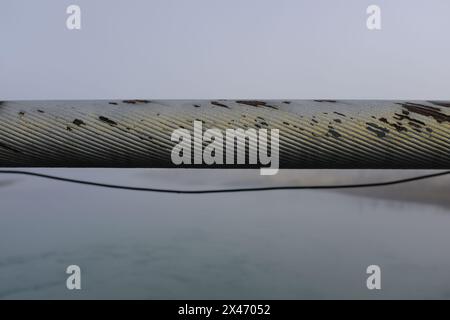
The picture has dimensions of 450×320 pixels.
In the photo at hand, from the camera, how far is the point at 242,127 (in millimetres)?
365

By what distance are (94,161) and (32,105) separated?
0.27 feet

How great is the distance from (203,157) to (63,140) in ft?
0.41

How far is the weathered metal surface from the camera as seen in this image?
0.36 metres

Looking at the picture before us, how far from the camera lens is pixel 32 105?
38 cm

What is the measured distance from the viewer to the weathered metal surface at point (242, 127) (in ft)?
1.18
